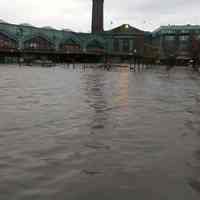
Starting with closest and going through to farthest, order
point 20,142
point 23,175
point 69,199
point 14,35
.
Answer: point 69,199
point 23,175
point 20,142
point 14,35

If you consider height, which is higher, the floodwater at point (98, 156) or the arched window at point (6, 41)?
the arched window at point (6, 41)

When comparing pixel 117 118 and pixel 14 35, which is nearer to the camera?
pixel 117 118

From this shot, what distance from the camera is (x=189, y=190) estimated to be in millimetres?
9438

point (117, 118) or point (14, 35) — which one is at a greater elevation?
point (14, 35)

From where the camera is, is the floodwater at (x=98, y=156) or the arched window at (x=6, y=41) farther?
the arched window at (x=6, y=41)

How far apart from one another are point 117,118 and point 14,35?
176 metres

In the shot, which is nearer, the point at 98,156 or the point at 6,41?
the point at 98,156

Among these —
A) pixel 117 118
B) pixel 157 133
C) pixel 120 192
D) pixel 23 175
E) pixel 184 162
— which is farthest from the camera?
pixel 117 118

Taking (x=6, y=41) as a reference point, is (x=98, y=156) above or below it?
below

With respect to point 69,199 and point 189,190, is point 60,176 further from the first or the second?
point 189,190

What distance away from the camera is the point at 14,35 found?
614ft

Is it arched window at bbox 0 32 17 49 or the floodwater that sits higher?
arched window at bbox 0 32 17 49

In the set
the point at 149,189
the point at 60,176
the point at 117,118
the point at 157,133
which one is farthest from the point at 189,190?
the point at 117,118

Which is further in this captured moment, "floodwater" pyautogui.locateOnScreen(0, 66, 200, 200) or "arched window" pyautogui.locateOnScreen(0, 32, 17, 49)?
"arched window" pyautogui.locateOnScreen(0, 32, 17, 49)
